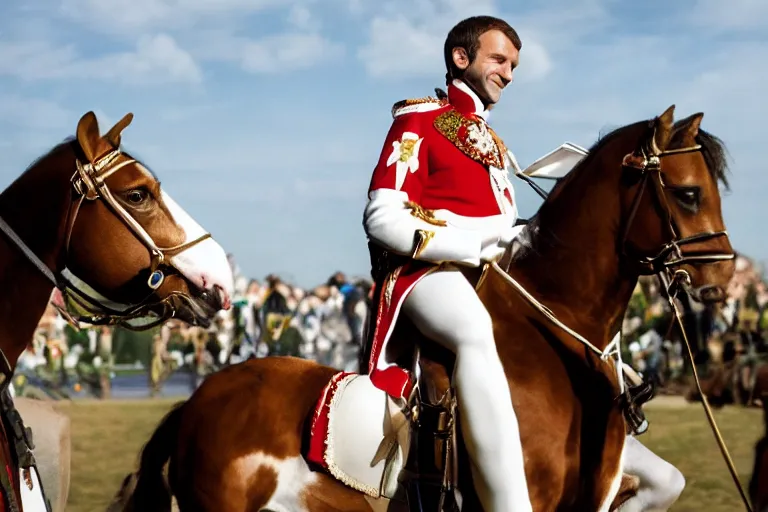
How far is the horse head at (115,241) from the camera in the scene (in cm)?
419

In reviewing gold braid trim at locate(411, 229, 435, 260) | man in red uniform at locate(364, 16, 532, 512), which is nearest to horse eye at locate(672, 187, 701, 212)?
man in red uniform at locate(364, 16, 532, 512)

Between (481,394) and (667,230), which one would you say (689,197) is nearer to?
(667,230)

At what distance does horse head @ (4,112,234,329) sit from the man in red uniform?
905mm

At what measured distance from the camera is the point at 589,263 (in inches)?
209

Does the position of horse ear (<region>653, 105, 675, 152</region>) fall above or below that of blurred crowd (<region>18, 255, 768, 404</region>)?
above

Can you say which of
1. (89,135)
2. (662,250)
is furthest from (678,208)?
(89,135)

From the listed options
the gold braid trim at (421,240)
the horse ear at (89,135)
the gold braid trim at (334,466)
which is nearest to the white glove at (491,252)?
the gold braid trim at (421,240)

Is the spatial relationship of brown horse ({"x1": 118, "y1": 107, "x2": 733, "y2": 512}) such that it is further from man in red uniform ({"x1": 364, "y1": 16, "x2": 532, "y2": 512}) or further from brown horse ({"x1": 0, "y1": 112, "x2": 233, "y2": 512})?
brown horse ({"x1": 0, "y1": 112, "x2": 233, "y2": 512})

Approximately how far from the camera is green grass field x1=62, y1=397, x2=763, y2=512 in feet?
36.4

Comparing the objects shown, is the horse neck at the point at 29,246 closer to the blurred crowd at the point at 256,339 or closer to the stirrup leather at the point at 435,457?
the stirrup leather at the point at 435,457

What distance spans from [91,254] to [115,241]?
10 cm

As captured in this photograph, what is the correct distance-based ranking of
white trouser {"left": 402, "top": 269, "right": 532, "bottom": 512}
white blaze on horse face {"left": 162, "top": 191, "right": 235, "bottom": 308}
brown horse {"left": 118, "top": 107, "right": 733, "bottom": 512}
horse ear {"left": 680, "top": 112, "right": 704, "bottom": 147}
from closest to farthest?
1. white blaze on horse face {"left": 162, "top": 191, "right": 235, "bottom": 308}
2. white trouser {"left": 402, "top": 269, "right": 532, "bottom": 512}
3. brown horse {"left": 118, "top": 107, "right": 733, "bottom": 512}
4. horse ear {"left": 680, "top": 112, "right": 704, "bottom": 147}

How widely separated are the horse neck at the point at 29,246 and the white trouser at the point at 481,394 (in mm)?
1612

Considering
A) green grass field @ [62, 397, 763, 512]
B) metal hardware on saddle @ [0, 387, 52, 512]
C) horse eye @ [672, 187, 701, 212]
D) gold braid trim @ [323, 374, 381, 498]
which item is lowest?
green grass field @ [62, 397, 763, 512]
